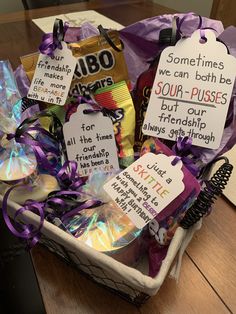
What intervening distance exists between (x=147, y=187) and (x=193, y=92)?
7.6 inches

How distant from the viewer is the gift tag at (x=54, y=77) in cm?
60

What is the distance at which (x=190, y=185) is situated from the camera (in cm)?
45

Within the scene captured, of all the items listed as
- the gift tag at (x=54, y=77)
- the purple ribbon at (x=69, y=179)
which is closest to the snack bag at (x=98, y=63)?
the gift tag at (x=54, y=77)

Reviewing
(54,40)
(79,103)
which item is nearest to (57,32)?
(54,40)

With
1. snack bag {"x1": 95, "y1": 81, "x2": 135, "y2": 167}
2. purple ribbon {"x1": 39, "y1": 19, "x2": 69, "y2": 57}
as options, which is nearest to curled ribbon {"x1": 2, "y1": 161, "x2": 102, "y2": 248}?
snack bag {"x1": 95, "y1": 81, "x2": 135, "y2": 167}

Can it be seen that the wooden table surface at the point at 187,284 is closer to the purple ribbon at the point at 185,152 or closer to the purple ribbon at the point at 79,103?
the purple ribbon at the point at 185,152

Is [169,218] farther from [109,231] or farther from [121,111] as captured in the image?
[121,111]


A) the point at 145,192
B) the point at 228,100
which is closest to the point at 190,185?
the point at 145,192

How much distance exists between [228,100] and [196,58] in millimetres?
91

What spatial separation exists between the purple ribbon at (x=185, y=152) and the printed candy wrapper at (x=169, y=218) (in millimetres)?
20

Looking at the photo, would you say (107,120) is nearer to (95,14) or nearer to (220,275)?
(220,275)

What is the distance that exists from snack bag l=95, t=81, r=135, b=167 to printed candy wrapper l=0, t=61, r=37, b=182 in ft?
0.51

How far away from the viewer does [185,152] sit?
52 cm

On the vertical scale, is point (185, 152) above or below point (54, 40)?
below
